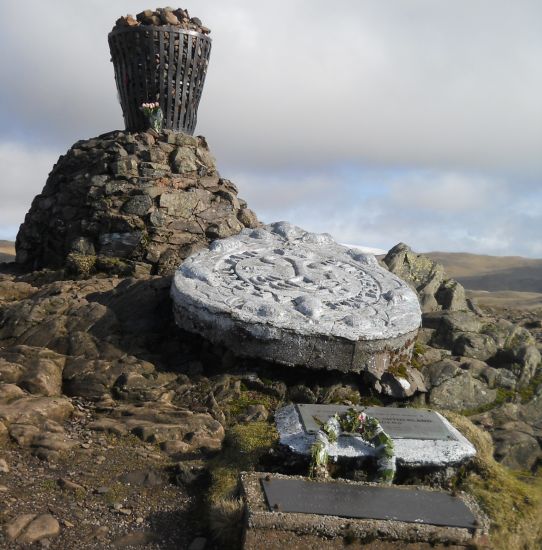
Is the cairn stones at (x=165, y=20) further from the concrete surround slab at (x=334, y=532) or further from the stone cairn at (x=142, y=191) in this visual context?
the concrete surround slab at (x=334, y=532)

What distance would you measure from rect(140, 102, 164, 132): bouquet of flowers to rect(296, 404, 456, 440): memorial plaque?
23.9ft

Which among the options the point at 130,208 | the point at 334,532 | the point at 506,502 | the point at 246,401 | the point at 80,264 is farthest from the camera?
the point at 130,208

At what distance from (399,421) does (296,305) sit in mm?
2203

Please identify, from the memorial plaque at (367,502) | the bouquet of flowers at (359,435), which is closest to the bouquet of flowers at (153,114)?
the bouquet of flowers at (359,435)

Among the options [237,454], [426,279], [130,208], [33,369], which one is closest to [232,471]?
[237,454]

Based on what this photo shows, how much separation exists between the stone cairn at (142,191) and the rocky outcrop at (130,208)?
2 centimetres

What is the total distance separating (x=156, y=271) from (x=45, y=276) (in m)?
1.83

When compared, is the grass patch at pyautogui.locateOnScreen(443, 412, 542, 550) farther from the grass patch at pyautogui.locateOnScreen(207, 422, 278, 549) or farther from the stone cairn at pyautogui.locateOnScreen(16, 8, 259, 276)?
the stone cairn at pyautogui.locateOnScreen(16, 8, 259, 276)

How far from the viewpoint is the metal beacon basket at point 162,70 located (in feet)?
35.6

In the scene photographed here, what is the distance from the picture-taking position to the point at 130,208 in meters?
9.93

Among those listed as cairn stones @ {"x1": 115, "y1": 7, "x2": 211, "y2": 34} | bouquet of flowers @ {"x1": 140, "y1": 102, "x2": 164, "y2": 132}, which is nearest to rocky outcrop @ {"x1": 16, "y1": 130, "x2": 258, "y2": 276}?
bouquet of flowers @ {"x1": 140, "y1": 102, "x2": 164, "y2": 132}

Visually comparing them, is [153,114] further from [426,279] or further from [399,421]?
[399,421]

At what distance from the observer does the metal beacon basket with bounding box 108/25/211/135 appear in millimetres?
10836

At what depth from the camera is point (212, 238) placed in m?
10.2
